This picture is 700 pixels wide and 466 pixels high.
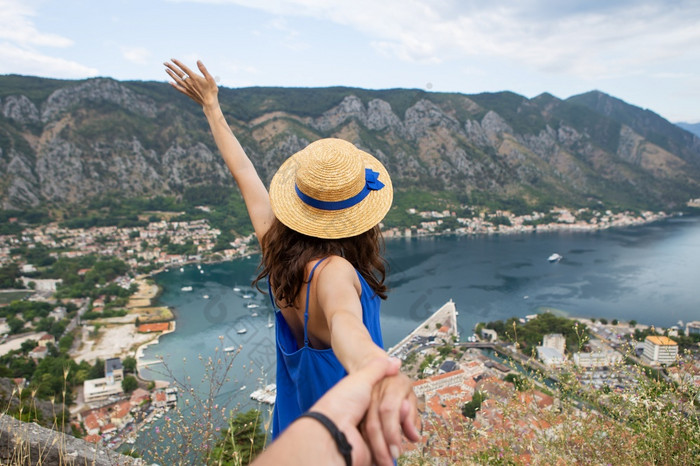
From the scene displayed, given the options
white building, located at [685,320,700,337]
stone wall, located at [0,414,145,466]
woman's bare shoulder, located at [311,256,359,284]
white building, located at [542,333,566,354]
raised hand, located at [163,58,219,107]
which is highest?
raised hand, located at [163,58,219,107]

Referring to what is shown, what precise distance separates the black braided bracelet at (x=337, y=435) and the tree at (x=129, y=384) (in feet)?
40.2

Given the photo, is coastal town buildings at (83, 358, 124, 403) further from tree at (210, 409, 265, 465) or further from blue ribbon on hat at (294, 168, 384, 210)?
blue ribbon on hat at (294, 168, 384, 210)

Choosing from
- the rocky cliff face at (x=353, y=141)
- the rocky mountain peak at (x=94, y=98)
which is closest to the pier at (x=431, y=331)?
the rocky cliff face at (x=353, y=141)

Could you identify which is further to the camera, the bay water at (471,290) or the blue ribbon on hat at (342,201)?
the bay water at (471,290)

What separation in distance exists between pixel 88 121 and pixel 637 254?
46496mm

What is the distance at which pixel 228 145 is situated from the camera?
1155 millimetres

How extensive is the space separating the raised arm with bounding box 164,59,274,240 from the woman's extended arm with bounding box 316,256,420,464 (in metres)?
0.38

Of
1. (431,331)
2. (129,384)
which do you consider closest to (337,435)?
(129,384)

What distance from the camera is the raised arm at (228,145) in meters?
1.03

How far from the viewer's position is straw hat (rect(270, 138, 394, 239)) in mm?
728

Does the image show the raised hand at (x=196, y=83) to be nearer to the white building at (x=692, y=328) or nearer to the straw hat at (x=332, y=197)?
the straw hat at (x=332, y=197)

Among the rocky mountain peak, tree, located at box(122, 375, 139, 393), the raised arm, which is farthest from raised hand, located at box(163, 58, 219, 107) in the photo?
the rocky mountain peak

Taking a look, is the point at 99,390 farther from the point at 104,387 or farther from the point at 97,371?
the point at 97,371

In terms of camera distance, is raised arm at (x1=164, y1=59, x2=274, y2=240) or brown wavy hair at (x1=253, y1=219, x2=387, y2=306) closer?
brown wavy hair at (x1=253, y1=219, x2=387, y2=306)
